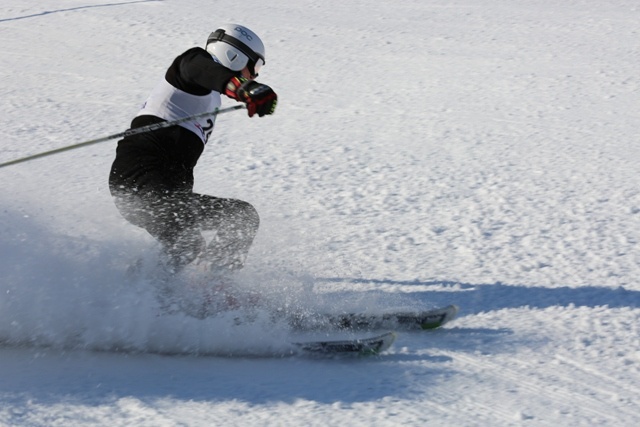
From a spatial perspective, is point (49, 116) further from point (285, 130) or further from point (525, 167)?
point (525, 167)

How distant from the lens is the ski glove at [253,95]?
361 cm

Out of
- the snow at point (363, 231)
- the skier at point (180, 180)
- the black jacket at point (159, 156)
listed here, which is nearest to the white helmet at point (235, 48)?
the skier at point (180, 180)

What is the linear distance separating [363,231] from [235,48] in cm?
173

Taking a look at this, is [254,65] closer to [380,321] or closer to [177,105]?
[177,105]

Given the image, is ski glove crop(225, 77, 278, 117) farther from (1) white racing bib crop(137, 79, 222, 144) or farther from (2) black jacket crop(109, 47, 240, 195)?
(1) white racing bib crop(137, 79, 222, 144)

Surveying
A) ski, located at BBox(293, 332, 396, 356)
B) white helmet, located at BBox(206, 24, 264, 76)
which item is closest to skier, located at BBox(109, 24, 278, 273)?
white helmet, located at BBox(206, 24, 264, 76)

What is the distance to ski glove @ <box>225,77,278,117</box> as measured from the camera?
11.9ft

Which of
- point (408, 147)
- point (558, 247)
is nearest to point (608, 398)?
point (558, 247)

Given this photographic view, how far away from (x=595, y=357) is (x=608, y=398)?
0.40 m

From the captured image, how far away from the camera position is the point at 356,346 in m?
3.67

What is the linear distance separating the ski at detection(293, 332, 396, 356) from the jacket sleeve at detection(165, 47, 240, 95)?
1196mm

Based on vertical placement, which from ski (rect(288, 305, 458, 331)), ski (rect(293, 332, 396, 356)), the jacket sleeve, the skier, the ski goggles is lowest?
ski (rect(293, 332, 396, 356))

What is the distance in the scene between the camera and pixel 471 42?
36.0ft

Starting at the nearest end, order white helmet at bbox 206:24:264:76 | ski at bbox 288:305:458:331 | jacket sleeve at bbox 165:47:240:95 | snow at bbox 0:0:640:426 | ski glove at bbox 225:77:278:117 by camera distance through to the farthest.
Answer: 1. snow at bbox 0:0:640:426
2. ski glove at bbox 225:77:278:117
3. jacket sleeve at bbox 165:47:240:95
4. ski at bbox 288:305:458:331
5. white helmet at bbox 206:24:264:76
